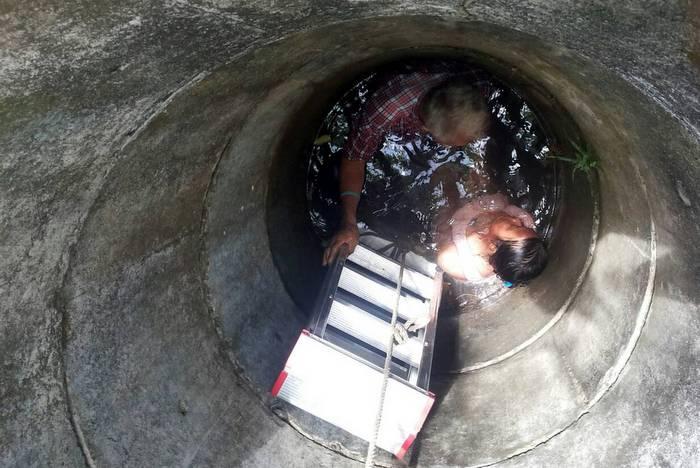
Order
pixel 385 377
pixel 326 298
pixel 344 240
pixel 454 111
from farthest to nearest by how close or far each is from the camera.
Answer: pixel 344 240
pixel 454 111
pixel 326 298
pixel 385 377

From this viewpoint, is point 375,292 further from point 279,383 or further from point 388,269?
point 279,383

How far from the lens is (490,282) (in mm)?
4520

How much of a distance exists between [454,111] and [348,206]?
958 mm

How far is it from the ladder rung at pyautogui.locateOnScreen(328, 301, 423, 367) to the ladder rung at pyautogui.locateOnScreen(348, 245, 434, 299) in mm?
419

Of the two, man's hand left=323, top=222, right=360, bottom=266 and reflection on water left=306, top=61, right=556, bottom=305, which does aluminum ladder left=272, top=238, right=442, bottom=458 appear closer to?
man's hand left=323, top=222, right=360, bottom=266

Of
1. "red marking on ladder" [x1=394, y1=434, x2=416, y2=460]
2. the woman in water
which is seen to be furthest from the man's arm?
"red marking on ladder" [x1=394, y1=434, x2=416, y2=460]

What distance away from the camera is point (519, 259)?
12.3 feet

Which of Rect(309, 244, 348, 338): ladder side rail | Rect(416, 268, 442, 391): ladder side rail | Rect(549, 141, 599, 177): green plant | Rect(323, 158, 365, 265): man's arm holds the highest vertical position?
Rect(549, 141, 599, 177): green plant

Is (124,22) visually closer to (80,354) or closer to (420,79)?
(80,354)

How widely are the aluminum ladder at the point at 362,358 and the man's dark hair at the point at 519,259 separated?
1.59 feet

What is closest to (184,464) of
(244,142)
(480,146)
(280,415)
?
(280,415)

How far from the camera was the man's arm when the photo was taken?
397cm

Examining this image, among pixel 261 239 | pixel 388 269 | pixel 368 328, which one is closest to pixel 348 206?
pixel 388 269

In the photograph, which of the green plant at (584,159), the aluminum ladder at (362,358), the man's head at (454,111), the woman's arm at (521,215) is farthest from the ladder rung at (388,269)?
the green plant at (584,159)
